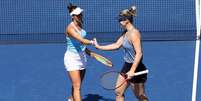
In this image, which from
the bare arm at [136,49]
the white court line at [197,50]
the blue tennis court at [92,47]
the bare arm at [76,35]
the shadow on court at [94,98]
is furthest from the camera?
the blue tennis court at [92,47]

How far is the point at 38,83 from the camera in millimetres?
12305

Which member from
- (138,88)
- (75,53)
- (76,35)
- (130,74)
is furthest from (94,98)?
(130,74)

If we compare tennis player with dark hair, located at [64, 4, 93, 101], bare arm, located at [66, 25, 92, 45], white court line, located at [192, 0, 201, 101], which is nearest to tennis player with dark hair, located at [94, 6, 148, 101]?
bare arm, located at [66, 25, 92, 45]

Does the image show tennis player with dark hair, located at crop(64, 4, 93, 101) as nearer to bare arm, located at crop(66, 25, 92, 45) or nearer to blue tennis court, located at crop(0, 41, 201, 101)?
bare arm, located at crop(66, 25, 92, 45)

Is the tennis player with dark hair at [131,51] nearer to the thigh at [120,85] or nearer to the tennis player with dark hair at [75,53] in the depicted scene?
the thigh at [120,85]

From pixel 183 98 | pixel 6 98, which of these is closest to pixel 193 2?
pixel 183 98

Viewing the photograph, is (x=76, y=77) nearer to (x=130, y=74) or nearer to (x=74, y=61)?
(x=74, y=61)

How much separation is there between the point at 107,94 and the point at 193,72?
1709 mm

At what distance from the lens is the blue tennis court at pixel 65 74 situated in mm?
11781

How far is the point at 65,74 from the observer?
1260 cm

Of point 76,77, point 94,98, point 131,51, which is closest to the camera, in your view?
point 131,51

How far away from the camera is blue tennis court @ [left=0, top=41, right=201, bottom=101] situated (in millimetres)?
11781

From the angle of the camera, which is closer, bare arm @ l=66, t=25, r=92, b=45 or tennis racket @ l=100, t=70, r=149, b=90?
tennis racket @ l=100, t=70, r=149, b=90

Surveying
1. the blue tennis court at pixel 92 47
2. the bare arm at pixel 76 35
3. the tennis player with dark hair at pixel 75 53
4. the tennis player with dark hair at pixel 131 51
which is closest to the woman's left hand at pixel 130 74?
the tennis player with dark hair at pixel 131 51
